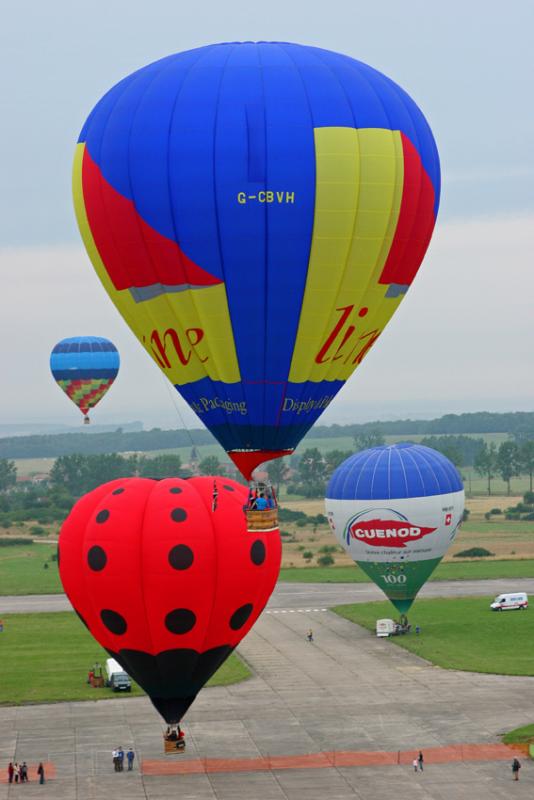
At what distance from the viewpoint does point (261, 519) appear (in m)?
38.3

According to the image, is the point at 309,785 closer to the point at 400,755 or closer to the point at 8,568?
the point at 400,755

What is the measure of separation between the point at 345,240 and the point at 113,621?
41.8ft

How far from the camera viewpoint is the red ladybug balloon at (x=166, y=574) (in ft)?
136

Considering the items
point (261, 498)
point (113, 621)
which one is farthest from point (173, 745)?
point (261, 498)

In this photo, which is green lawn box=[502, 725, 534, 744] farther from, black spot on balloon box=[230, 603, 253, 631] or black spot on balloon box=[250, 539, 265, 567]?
black spot on balloon box=[250, 539, 265, 567]

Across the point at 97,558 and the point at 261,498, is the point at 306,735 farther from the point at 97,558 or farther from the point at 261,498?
the point at 261,498

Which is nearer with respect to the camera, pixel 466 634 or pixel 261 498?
pixel 261 498

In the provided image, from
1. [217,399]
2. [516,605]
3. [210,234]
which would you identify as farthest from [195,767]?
[516,605]

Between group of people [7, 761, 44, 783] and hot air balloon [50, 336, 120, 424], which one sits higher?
hot air balloon [50, 336, 120, 424]

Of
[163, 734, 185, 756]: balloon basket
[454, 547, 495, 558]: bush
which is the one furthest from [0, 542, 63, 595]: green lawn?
[163, 734, 185, 756]: balloon basket

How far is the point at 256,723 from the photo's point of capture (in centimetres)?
5016

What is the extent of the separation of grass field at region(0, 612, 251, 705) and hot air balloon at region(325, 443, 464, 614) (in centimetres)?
868

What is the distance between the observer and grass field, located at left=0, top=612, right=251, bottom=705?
55625 millimetres

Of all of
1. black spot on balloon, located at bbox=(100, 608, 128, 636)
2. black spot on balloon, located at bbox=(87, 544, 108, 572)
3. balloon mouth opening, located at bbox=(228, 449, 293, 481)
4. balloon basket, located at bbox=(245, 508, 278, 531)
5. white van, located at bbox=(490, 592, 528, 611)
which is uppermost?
balloon mouth opening, located at bbox=(228, 449, 293, 481)
